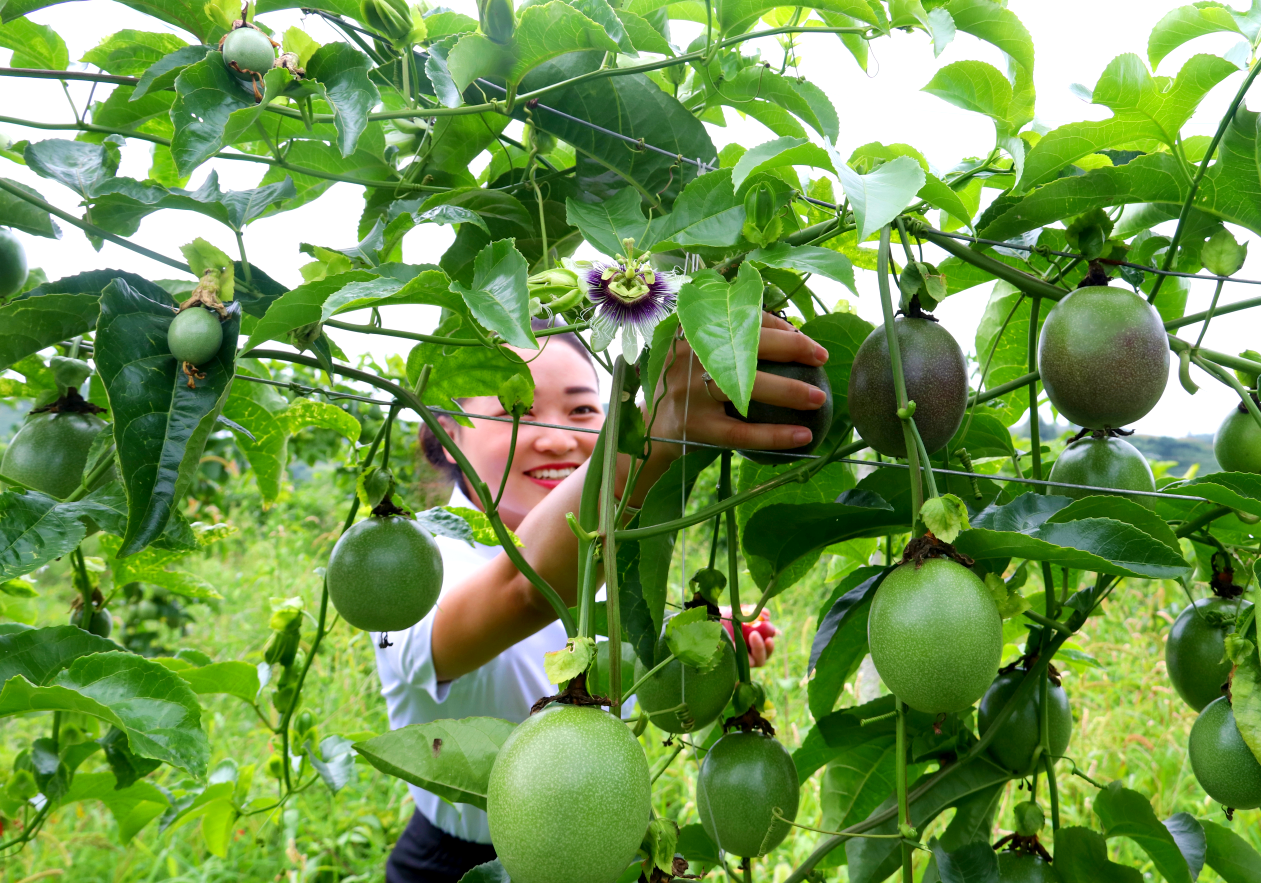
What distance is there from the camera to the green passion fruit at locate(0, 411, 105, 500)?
738 millimetres

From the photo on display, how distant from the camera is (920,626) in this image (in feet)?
1.63

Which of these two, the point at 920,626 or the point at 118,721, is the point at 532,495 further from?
the point at 920,626

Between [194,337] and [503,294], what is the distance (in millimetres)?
189

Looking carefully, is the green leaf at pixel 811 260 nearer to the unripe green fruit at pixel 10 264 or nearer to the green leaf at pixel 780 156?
the green leaf at pixel 780 156

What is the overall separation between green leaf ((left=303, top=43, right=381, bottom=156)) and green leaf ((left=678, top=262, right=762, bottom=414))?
25 centimetres

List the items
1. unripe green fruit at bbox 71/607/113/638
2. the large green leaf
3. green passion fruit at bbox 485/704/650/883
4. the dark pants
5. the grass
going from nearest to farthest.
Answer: green passion fruit at bbox 485/704/650/883
the large green leaf
unripe green fruit at bbox 71/607/113/638
the dark pants
the grass

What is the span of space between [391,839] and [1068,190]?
226 centimetres

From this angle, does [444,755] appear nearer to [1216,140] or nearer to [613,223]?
[613,223]

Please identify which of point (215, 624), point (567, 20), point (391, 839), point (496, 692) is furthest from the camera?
point (215, 624)

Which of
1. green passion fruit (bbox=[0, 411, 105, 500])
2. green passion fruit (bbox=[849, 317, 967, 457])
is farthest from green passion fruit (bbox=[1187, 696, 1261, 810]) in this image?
green passion fruit (bbox=[0, 411, 105, 500])

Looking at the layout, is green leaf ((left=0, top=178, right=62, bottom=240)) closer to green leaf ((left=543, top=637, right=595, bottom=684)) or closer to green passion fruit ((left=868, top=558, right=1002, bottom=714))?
green leaf ((left=543, top=637, right=595, bottom=684))

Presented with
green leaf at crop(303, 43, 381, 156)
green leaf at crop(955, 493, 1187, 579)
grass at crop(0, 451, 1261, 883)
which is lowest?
grass at crop(0, 451, 1261, 883)

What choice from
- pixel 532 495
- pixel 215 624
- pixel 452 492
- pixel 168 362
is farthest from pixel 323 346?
pixel 215 624

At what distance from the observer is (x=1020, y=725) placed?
2.46 ft
